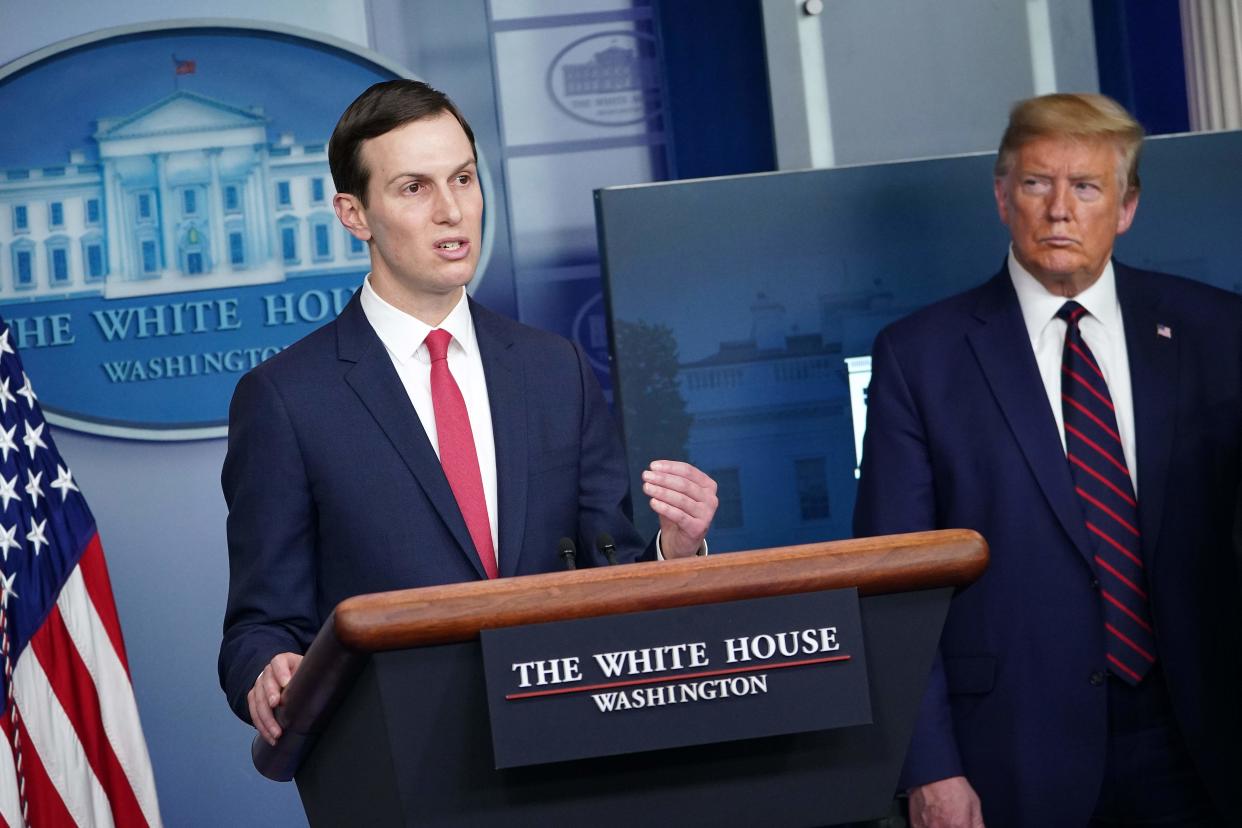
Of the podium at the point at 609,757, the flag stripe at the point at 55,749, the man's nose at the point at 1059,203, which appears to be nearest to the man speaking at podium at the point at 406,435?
the podium at the point at 609,757

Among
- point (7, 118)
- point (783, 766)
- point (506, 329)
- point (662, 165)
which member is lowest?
point (783, 766)

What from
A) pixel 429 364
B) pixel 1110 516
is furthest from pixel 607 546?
pixel 1110 516

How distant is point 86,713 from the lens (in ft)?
11.1

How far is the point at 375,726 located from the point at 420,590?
129 mm

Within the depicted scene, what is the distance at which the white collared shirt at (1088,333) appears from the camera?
2.51 meters

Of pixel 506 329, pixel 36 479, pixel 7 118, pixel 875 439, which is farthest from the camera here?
pixel 7 118

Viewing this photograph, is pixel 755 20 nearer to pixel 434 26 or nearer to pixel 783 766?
pixel 434 26

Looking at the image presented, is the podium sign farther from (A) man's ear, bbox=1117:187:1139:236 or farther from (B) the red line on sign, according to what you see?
(A) man's ear, bbox=1117:187:1139:236

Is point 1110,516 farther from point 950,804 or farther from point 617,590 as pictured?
point 617,590

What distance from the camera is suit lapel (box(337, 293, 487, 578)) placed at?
1.73 m

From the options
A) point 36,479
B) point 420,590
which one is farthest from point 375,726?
point 36,479

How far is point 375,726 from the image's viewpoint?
1197 mm

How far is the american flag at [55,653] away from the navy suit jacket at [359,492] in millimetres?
1647

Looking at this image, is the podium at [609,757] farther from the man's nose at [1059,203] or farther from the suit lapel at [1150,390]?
the man's nose at [1059,203]
